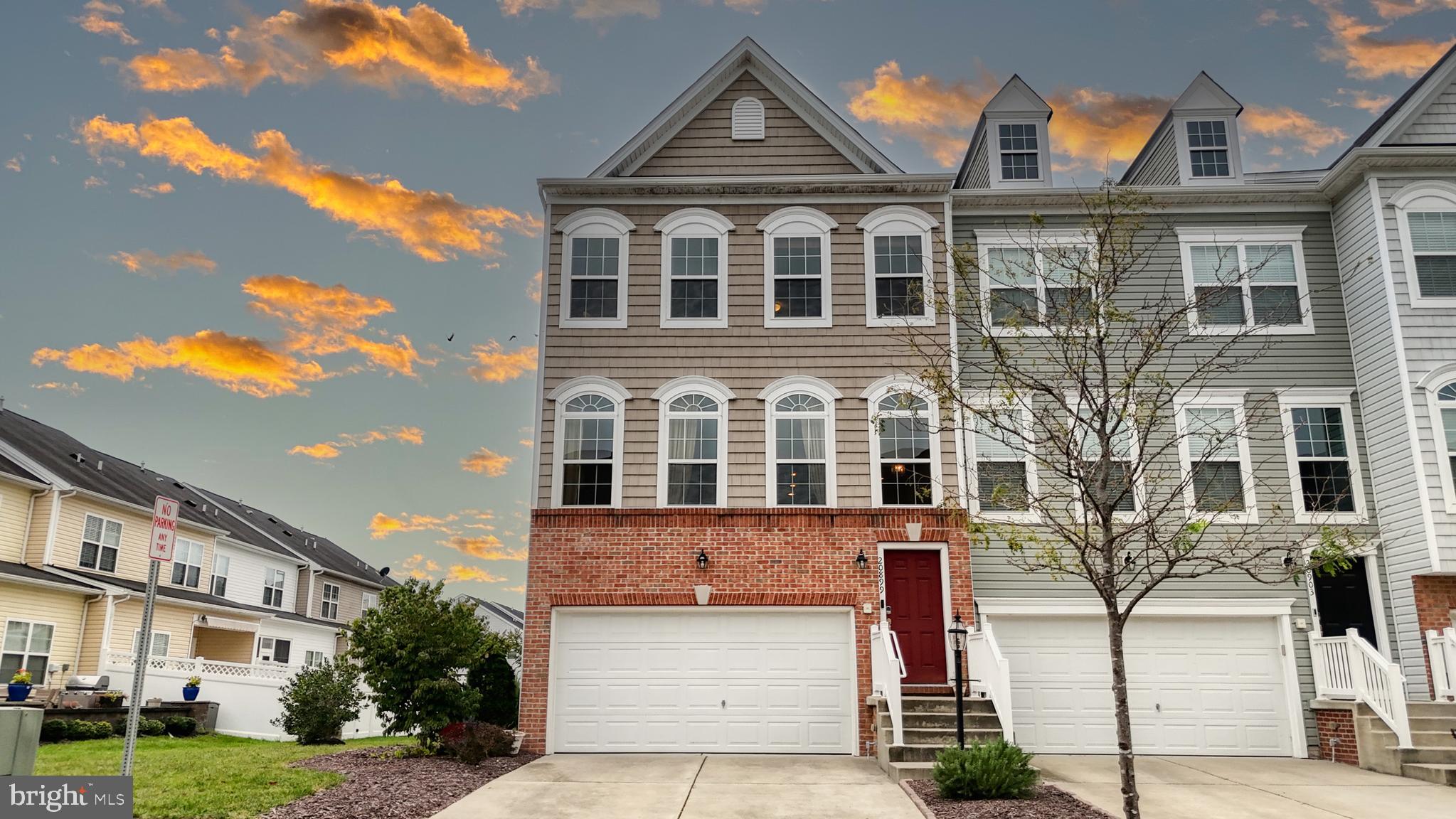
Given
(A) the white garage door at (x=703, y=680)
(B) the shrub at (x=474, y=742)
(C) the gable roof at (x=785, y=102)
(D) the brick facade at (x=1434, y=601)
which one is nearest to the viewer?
(B) the shrub at (x=474, y=742)

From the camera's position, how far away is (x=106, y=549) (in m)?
25.2

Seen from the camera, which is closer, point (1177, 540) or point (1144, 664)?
point (1177, 540)

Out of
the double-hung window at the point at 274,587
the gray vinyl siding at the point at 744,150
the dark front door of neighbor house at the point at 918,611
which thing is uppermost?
the gray vinyl siding at the point at 744,150

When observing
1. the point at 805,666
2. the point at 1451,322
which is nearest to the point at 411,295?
the point at 805,666

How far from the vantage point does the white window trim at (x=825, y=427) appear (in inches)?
596

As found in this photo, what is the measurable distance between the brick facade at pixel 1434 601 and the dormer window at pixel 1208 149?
25.0 ft

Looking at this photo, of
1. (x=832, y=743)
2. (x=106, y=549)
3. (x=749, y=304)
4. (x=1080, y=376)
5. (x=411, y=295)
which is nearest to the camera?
(x=1080, y=376)

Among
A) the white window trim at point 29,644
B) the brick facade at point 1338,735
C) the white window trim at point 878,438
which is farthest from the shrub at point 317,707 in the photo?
the brick facade at point 1338,735

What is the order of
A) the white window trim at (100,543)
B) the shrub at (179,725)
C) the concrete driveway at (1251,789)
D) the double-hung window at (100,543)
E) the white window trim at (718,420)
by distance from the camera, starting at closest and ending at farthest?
the concrete driveway at (1251,789), the white window trim at (718,420), the shrub at (179,725), the white window trim at (100,543), the double-hung window at (100,543)

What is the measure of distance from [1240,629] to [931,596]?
201 inches

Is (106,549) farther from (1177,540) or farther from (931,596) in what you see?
(1177,540)

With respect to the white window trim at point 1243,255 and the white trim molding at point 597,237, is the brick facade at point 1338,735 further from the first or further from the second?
the white trim molding at point 597,237

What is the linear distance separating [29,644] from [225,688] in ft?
15.2

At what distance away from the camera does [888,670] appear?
12.6 metres
